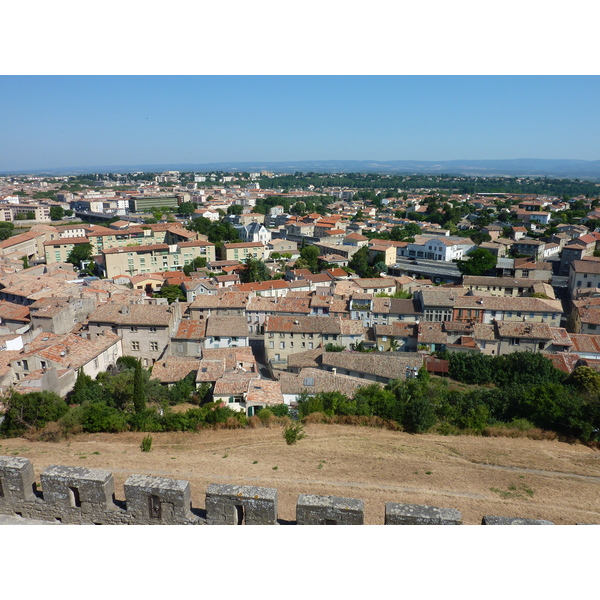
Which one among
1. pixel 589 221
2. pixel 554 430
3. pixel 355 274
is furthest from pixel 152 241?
pixel 589 221

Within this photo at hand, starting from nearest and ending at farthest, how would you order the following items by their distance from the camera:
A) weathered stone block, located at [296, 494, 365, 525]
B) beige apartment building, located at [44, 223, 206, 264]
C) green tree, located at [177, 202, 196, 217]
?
weathered stone block, located at [296, 494, 365, 525] < beige apartment building, located at [44, 223, 206, 264] < green tree, located at [177, 202, 196, 217]

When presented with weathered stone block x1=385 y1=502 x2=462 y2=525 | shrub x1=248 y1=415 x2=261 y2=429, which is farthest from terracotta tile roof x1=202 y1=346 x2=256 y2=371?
weathered stone block x1=385 y1=502 x2=462 y2=525

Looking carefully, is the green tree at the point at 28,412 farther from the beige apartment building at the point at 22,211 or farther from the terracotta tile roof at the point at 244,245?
the beige apartment building at the point at 22,211

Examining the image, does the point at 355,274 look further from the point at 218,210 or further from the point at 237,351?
the point at 218,210

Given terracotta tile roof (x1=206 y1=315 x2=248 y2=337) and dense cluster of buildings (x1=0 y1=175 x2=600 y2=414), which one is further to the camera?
terracotta tile roof (x1=206 y1=315 x2=248 y2=337)

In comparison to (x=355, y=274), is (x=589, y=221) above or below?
above

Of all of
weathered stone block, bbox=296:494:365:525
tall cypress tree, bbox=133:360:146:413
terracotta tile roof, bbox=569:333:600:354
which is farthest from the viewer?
terracotta tile roof, bbox=569:333:600:354

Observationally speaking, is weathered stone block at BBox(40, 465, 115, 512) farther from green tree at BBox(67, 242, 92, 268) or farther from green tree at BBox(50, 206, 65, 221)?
green tree at BBox(50, 206, 65, 221)
